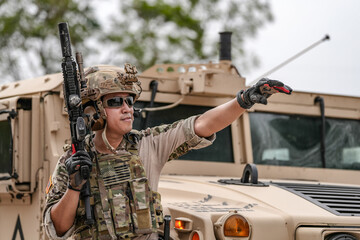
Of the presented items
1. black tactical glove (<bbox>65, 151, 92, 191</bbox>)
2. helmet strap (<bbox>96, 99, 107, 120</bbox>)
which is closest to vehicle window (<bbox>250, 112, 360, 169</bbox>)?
helmet strap (<bbox>96, 99, 107, 120</bbox>)

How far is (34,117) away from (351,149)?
259 cm

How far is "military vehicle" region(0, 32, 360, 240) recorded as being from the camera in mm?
4004

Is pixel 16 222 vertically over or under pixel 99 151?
under

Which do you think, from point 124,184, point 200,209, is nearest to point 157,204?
point 124,184

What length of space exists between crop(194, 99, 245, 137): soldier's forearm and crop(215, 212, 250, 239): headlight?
1.57 ft

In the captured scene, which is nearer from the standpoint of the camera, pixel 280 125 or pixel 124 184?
pixel 124 184

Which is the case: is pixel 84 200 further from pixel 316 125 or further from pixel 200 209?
pixel 316 125

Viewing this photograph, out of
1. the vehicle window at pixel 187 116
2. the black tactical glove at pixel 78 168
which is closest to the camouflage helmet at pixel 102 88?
the black tactical glove at pixel 78 168

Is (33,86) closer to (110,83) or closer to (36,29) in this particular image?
(110,83)

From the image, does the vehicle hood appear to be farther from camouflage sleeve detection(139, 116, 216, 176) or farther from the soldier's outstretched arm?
the soldier's outstretched arm

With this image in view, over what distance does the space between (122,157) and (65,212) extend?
429 mm

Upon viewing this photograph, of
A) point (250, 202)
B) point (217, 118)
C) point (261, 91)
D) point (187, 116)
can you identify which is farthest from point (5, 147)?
point (261, 91)

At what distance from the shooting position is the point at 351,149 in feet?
20.3

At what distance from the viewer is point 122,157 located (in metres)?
3.72
